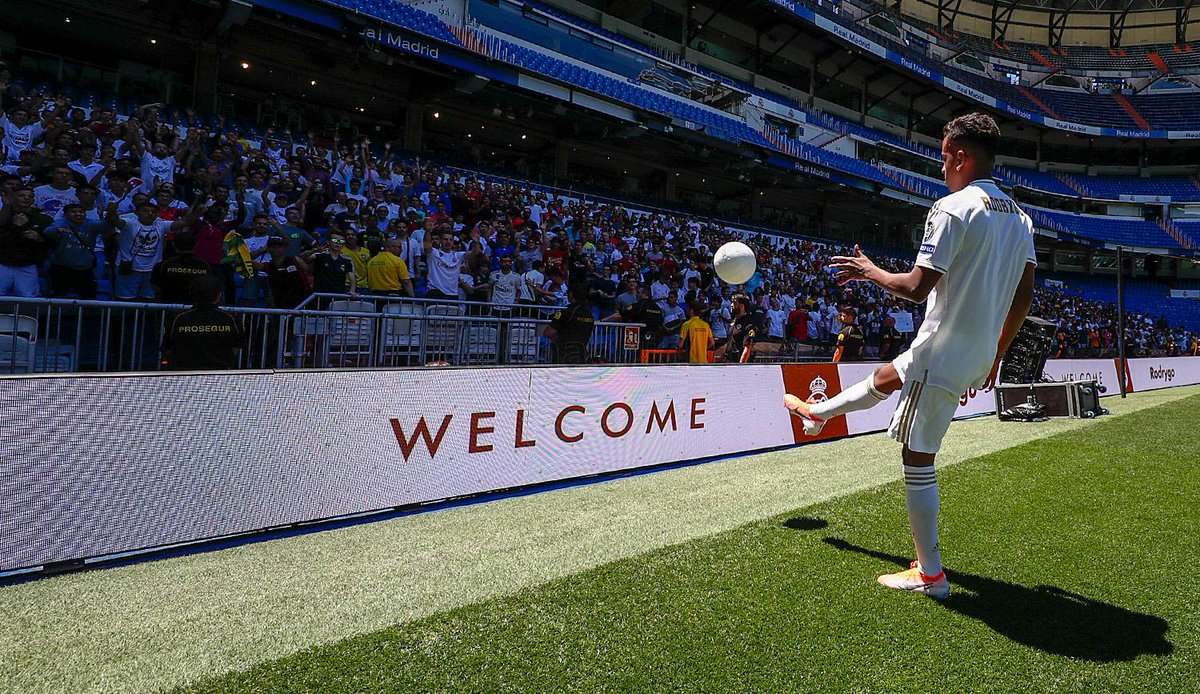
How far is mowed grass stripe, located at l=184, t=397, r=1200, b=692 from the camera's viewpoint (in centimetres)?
213

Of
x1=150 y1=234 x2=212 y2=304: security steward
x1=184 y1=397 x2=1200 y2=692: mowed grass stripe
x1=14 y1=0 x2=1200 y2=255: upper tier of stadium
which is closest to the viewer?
x1=184 y1=397 x2=1200 y2=692: mowed grass stripe

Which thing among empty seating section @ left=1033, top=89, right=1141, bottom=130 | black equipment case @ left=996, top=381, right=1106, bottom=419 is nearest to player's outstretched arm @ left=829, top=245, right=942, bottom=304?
black equipment case @ left=996, top=381, right=1106, bottom=419

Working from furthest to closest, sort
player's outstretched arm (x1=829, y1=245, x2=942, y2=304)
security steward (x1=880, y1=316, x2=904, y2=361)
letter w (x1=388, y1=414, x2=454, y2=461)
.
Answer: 1. security steward (x1=880, y1=316, x2=904, y2=361)
2. letter w (x1=388, y1=414, x2=454, y2=461)
3. player's outstretched arm (x1=829, y1=245, x2=942, y2=304)

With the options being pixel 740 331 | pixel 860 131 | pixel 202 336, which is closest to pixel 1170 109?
pixel 860 131

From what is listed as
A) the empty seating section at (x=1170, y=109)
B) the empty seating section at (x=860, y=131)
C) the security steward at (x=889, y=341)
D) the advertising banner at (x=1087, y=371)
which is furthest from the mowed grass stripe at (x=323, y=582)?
the empty seating section at (x=1170, y=109)

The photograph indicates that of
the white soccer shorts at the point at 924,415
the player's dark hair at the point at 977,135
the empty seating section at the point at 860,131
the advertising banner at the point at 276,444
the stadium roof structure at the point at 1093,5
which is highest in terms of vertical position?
the stadium roof structure at the point at 1093,5

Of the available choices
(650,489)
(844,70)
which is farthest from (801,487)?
(844,70)

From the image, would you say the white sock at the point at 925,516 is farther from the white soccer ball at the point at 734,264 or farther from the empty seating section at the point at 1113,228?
the empty seating section at the point at 1113,228

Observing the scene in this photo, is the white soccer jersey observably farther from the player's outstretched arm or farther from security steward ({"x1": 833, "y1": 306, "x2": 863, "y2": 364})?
security steward ({"x1": 833, "y1": 306, "x2": 863, "y2": 364})

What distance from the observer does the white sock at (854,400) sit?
10.9 feet

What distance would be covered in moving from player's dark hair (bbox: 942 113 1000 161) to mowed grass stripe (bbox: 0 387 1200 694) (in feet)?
8.35

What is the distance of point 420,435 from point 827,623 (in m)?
3.13

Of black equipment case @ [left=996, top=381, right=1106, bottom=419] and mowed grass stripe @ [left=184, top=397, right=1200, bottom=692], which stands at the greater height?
black equipment case @ [left=996, top=381, right=1106, bottom=419]

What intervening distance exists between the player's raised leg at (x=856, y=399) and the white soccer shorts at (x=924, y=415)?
0.20 meters
